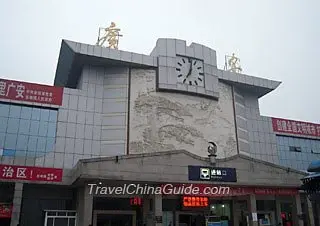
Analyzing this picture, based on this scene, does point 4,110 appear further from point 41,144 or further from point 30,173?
point 30,173

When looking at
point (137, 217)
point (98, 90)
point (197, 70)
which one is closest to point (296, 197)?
point (137, 217)

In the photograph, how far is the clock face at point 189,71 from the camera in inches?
1047

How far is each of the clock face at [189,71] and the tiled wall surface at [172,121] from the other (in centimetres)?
122

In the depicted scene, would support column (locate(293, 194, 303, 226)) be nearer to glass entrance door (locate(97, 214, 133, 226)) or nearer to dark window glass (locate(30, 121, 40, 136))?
glass entrance door (locate(97, 214, 133, 226))

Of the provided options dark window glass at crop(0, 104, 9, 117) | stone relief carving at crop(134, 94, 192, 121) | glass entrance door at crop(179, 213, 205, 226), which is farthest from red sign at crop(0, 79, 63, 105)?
glass entrance door at crop(179, 213, 205, 226)

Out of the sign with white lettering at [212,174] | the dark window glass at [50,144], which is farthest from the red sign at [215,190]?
the dark window glass at [50,144]

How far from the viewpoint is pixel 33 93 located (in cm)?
2311

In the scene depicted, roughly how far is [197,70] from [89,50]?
846 centimetres

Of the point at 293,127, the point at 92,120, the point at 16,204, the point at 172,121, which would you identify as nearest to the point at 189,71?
the point at 172,121

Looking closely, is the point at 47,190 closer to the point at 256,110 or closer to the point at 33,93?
the point at 33,93

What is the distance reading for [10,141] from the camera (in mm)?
21969

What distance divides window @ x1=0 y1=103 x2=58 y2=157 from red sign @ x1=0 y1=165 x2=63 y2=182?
1.17 meters

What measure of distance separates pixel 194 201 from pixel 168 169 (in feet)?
19.9

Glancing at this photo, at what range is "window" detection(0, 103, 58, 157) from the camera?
21969mm
